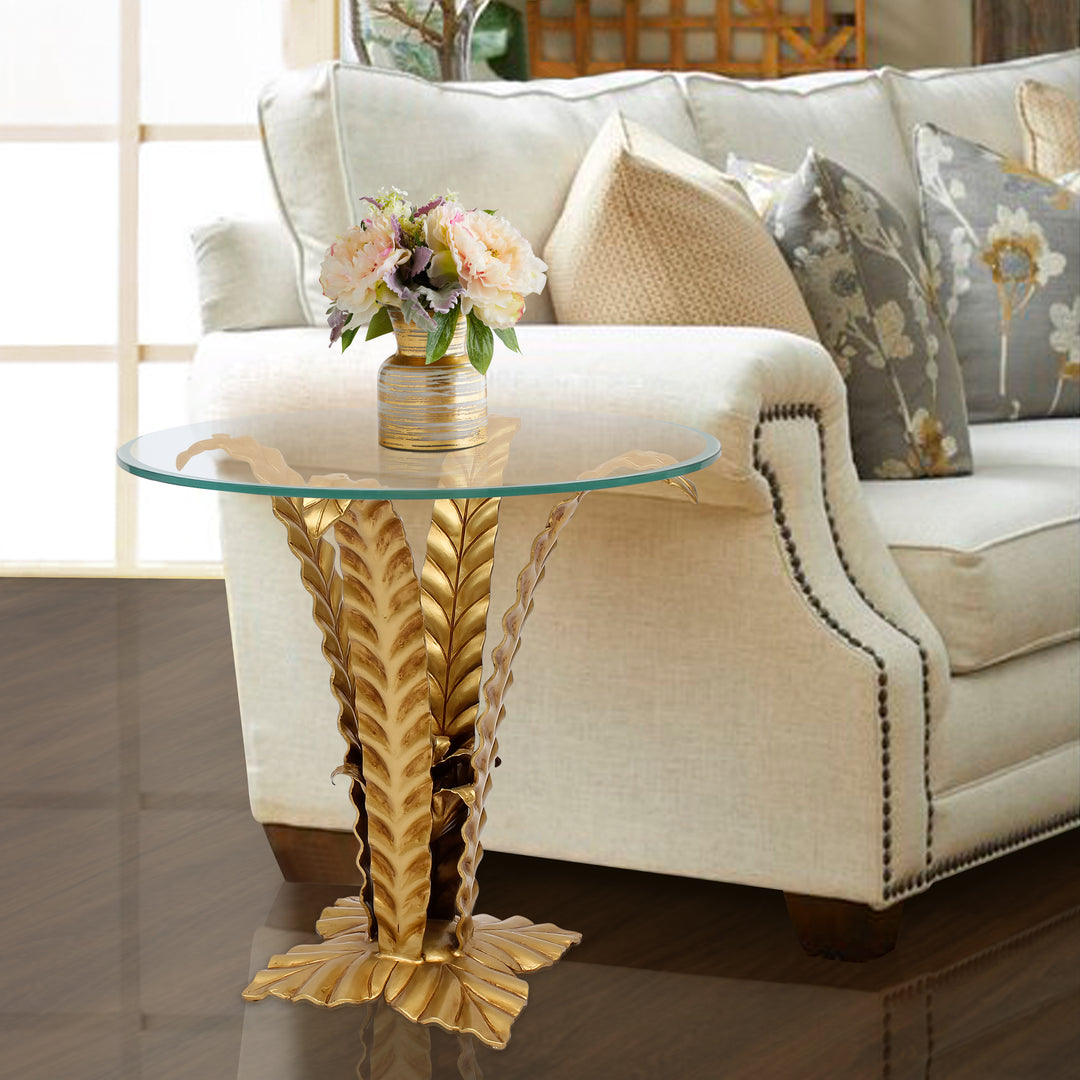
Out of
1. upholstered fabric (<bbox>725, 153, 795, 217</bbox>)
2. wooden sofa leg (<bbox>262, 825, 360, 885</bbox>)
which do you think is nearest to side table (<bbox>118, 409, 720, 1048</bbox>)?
wooden sofa leg (<bbox>262, 825, 360, 885</bbox>)

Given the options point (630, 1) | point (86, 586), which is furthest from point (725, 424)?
point (630, 1)

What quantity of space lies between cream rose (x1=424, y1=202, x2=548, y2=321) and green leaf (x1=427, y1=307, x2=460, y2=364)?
14mm

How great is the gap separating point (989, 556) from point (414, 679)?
24.7 inches

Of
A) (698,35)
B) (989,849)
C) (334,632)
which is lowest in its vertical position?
(989,849)

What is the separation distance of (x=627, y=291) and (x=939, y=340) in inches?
16.3

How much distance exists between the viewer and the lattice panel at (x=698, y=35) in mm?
6465

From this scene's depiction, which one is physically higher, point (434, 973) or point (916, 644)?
point (916, 644)

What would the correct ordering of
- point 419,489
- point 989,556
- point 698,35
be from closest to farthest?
point 419,489 < point 989,556 < point 698,35

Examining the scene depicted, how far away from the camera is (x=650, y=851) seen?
1741 millimetres

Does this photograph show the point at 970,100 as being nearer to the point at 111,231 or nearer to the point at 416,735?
the point at 416,735

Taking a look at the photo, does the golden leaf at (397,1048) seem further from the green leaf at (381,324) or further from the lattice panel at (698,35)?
the lattice panel at (698,35)

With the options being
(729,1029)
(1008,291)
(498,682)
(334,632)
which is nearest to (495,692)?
(498,682)

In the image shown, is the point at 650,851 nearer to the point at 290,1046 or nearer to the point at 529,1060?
the point at 529,1060

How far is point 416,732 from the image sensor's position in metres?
1.52
